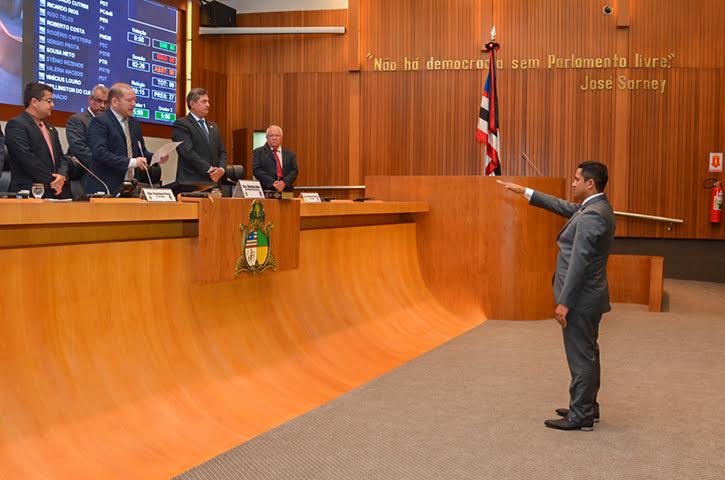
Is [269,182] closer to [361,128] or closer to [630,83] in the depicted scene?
[361,128]

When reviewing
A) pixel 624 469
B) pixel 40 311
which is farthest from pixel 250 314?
pixel 624 469

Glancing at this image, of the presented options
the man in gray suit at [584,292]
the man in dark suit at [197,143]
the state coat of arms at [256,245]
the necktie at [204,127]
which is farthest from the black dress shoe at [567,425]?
the necktie at [204,127]

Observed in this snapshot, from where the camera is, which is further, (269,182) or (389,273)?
(269,182)

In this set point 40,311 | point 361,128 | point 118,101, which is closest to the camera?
point 40,311

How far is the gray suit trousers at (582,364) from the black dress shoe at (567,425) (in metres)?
0.02

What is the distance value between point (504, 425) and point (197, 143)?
2.98 m

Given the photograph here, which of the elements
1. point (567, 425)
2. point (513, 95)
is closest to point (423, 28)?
point (513, 95)

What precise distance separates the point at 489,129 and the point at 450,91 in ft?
9.77

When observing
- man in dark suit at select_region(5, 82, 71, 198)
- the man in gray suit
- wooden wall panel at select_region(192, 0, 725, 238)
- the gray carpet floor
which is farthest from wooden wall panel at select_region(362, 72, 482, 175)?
the man in gray suit

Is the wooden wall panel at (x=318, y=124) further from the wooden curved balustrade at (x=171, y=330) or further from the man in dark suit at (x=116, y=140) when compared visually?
the man in dark suit at (x=116, y=140)

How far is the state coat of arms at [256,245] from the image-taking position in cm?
399

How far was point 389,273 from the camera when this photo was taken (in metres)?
6.36

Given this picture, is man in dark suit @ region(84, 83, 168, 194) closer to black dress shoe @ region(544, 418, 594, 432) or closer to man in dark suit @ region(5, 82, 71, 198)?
man in dark suit @ region(5, 82, 71, 198)

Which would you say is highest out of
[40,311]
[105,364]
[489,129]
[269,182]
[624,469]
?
[489,129]
